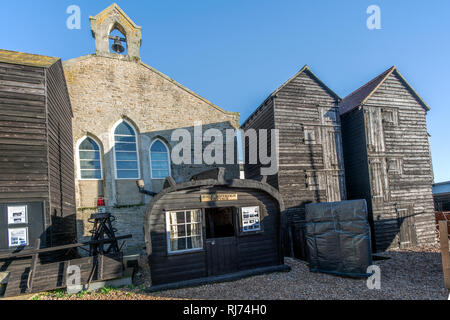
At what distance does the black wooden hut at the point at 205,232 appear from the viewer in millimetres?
8031

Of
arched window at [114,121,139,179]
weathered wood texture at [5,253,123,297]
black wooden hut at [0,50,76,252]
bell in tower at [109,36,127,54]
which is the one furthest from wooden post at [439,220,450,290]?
bell in tower at [109,36,127,54]

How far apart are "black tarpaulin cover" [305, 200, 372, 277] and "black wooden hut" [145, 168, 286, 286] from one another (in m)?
1.28

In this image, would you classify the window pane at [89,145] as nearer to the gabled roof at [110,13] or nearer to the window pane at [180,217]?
the gabled roof at [110,13]

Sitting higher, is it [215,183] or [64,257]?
[215,183]

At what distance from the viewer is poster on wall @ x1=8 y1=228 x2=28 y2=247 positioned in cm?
797

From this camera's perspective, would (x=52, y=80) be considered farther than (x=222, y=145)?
No

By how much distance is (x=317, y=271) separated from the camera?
920 cm

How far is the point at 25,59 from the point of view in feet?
29.4

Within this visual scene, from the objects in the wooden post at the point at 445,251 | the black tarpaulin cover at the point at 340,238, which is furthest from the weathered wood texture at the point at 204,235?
the wooden post at the point at 445,251

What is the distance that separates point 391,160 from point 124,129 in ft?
52.1

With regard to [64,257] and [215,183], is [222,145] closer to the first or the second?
[215,183]

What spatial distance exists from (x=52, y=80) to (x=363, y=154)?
50.4ft

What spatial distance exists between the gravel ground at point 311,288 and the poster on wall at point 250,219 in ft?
5.47
